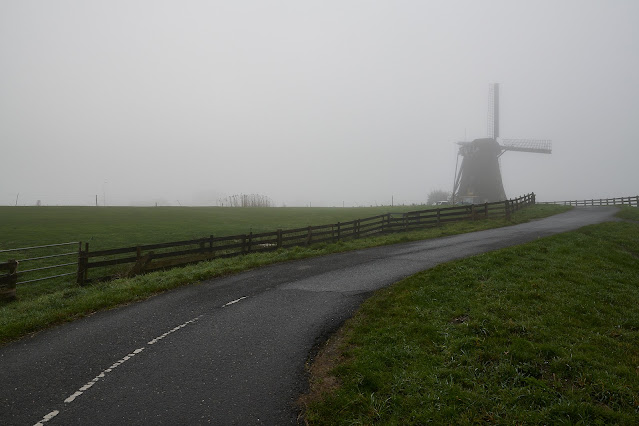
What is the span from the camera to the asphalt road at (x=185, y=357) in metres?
4.95

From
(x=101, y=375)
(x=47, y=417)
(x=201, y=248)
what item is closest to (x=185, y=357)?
(x=101, y=375)

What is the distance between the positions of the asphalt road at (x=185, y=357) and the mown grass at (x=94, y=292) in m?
0.66

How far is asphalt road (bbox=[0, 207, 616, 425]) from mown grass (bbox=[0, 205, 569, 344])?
664 mm

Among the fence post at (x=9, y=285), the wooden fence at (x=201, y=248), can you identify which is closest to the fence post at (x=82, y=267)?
the wooden fence at (x=201, y=248)

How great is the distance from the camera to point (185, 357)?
6555mm

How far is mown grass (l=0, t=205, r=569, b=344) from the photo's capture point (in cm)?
877

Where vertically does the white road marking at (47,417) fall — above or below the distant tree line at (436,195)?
below

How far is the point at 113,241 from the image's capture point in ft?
68.0

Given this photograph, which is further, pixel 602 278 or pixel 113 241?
pixel 113 241

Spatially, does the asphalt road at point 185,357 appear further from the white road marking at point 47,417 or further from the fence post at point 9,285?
the fence post at point 9,285

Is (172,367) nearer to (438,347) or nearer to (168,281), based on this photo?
(438,347)

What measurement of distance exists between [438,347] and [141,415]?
5047 millimetres

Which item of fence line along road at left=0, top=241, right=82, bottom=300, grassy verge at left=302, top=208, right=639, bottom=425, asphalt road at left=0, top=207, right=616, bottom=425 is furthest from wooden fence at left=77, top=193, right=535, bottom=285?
grassy verge at left=302, top=208, right=639, bottom=425

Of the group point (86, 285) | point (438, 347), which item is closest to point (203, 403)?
point (438, 347)
